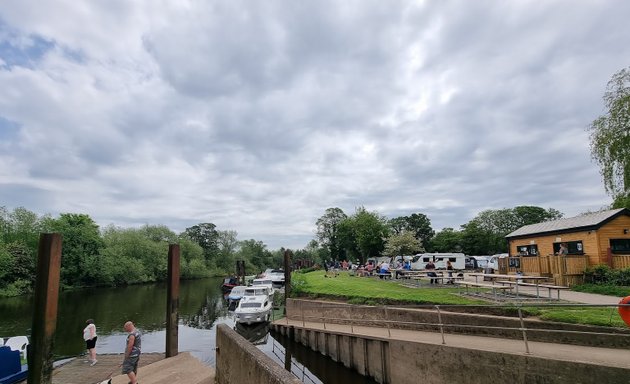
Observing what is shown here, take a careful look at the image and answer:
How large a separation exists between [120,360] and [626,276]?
21.7m

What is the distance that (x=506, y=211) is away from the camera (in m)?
95.9

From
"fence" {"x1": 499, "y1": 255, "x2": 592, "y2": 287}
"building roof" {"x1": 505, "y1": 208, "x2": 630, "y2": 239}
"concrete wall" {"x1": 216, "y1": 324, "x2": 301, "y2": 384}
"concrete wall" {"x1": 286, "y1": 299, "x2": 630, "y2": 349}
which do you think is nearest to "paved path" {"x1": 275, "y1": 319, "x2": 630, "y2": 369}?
"concrete wall" {"x1": 286, "y1": 299, "x2": 630, "y2": 349}

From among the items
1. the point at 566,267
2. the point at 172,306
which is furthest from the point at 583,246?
the point at 172,306

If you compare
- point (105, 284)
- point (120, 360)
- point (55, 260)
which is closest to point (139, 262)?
point (105, 284)

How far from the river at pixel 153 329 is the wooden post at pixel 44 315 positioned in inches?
344

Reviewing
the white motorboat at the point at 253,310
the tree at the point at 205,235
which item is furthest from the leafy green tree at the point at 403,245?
the tree at the point at 205,235

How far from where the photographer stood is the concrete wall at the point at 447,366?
25.3ft

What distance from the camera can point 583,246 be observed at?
20641mm

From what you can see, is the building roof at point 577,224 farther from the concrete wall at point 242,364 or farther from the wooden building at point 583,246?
the concrete wall at point 242,364

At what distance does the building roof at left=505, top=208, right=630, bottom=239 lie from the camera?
20.0 metres

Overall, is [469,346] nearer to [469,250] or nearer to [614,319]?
[614,319]

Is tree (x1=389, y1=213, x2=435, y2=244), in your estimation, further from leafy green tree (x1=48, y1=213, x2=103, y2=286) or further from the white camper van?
leafy green tree (x1=48, y1=213, x2=103, y2=286)

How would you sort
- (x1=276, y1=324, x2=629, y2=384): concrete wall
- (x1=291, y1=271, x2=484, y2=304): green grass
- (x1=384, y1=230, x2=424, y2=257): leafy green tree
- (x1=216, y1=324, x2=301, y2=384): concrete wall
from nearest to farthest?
1. (x1=216, y1=324, x2=301, y2=384): concrete wall
2. (x1=276, y1=324, x2=629, y2=384): concrete wall
3. (x1=291, y1=271, x2=484, y2=304): green grass
4. (x1=384, y1=230, x2=424, y2=257): leafy green tree

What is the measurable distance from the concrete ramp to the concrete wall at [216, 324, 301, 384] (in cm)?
98
